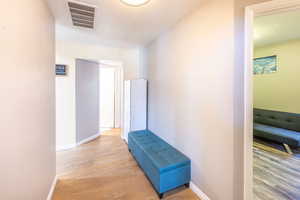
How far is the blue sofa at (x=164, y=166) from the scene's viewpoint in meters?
1.75

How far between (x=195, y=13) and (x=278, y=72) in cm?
316

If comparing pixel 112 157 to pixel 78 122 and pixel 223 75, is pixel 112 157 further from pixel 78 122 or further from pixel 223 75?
pixel 223 75

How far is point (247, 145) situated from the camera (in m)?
1.26

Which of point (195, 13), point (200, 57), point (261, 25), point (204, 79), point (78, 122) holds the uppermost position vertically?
point (261, 25)

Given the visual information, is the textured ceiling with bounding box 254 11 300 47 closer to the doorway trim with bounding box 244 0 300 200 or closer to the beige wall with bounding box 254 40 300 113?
the beige wall with bounding box 254 40 300 113

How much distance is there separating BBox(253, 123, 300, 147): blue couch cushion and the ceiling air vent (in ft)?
13.6

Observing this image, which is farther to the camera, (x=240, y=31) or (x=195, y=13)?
(x=195, y=13)

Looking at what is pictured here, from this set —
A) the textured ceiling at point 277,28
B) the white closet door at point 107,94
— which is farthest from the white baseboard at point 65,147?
the textured ceiling at point 277,28

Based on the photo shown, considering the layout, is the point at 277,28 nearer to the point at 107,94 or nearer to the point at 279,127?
the point at 279,127

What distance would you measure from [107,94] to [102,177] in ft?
11.0

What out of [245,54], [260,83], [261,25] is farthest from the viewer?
[260,83]

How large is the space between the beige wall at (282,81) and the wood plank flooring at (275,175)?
1267 mm

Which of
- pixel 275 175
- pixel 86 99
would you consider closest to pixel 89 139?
pixel 86 99

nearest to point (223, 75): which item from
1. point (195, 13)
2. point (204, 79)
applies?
point (204, 79)
